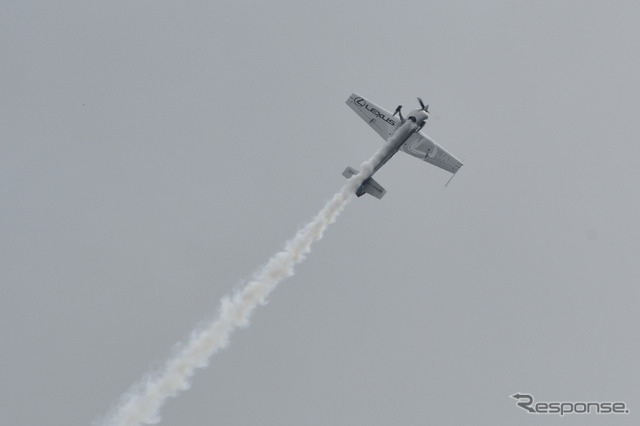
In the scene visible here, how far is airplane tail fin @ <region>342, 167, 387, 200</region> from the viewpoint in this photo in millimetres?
97625

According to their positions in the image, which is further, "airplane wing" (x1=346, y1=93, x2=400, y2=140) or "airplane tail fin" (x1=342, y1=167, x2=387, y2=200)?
"airplane wing" (x1=346, y1=93, x2=400, y2=140)

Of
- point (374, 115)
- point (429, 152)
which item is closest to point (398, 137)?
point (429, 152)

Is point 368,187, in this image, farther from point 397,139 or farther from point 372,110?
point 372,110

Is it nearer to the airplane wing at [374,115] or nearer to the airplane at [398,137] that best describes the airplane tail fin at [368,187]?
the airplane at [398,137]

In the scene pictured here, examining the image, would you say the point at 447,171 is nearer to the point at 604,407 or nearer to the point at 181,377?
the point at 604,407

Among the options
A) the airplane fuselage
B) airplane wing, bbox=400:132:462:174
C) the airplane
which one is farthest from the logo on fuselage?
the airplane fuselage

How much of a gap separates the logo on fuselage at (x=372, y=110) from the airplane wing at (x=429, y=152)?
9.20 ft

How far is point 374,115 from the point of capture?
4166 inches

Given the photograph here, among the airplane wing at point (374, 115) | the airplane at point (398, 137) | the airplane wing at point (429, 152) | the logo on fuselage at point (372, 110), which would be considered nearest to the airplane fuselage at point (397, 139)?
the airplane at point (398, 137)

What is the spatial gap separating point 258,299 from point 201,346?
6.62 meters

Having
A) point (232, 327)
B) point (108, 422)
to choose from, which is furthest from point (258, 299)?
point (108, 422)

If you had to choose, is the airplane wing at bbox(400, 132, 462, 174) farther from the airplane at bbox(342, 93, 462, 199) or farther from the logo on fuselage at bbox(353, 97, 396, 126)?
the logo on fuselage at bbox(353, 97, 396, 126)

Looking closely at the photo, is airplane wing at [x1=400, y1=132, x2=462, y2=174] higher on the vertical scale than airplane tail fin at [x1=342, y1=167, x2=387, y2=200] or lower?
higher

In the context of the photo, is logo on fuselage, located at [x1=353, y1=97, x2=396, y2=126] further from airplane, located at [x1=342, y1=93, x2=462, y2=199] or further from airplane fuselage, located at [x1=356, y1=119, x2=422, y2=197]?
airplane fuselage, located at [x1=356, y1=119, x2=422, y2=197]
